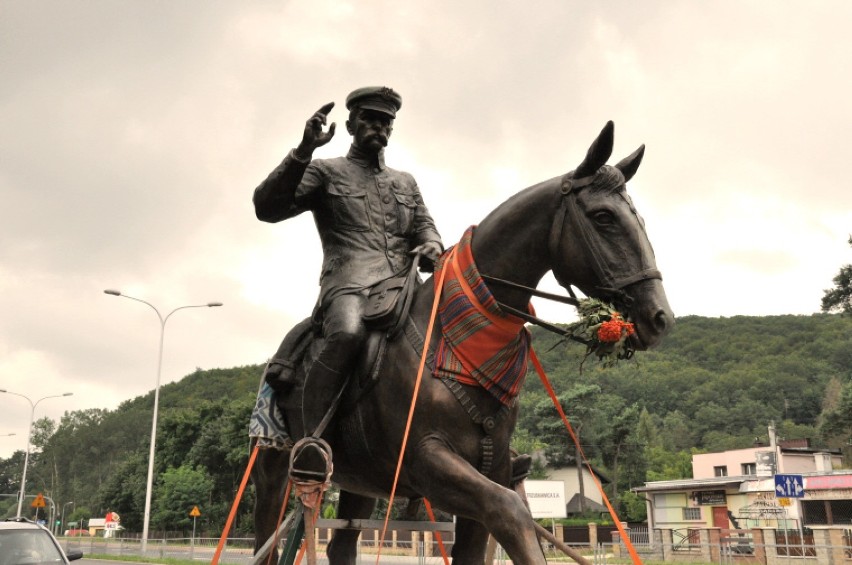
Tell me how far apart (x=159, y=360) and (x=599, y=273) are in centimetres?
3018

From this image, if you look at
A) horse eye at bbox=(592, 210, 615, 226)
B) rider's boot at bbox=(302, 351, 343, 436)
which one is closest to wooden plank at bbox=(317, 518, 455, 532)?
rider's boot at bbox=(302, 351, 343, 436)

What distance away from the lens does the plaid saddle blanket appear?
3.87 m

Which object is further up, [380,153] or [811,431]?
[811,431]

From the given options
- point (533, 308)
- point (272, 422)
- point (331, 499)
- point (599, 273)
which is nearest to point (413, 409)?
point (533, 308)

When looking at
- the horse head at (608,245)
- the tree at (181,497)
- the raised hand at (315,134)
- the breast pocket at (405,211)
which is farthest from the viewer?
the tree at (181,497)

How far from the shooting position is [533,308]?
4059 mm

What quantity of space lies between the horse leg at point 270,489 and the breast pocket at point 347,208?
5.35 feet

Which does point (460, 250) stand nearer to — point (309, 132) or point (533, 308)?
point (533, 308)

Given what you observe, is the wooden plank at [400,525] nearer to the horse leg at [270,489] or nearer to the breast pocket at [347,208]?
the horse leg at [270,489]

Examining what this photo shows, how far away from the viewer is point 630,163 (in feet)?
12.8

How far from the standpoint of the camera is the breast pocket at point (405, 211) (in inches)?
194

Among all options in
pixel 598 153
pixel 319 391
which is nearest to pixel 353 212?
pixel 319 391

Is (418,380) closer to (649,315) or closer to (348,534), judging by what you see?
(649,315)

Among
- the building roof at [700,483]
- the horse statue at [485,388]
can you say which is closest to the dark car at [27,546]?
the horse statue at [485,388]
